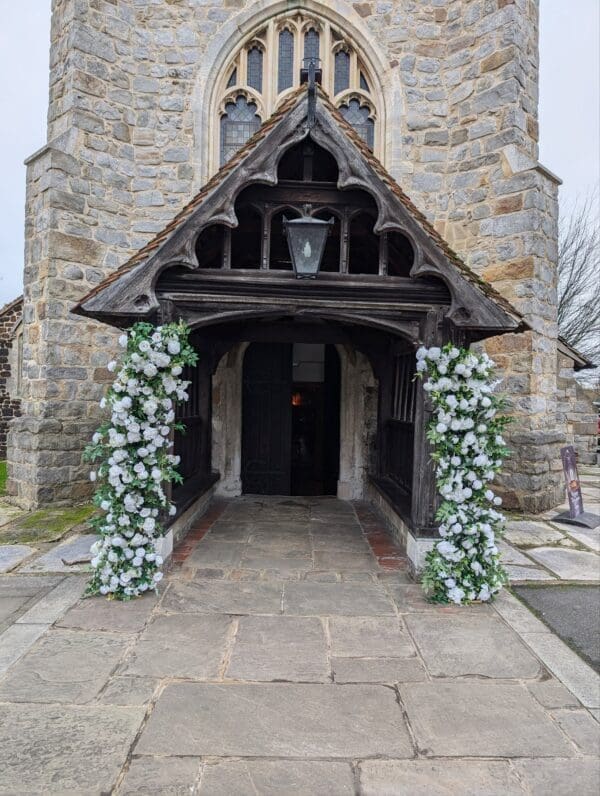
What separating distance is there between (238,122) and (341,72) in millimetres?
1678

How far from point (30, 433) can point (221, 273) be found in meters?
4.00

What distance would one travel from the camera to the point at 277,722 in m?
2.36

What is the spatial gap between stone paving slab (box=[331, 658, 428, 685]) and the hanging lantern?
8.56ft

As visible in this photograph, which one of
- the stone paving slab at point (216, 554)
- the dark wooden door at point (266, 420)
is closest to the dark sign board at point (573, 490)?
the dark wooden door at point (266, 420)

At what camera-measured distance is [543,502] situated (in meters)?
6.75

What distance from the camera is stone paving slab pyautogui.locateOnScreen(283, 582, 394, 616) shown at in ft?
11.8

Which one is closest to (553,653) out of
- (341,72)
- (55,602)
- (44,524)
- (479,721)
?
(479,721)

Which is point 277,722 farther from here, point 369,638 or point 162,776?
point 369,638

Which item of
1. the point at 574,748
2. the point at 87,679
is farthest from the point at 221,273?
the point at 574,748

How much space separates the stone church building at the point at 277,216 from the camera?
6504 mm

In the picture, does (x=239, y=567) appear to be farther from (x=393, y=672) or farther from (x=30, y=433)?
(x=30, y=433)

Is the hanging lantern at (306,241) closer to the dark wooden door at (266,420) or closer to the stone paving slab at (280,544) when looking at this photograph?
the stone paving slab at (280,544)

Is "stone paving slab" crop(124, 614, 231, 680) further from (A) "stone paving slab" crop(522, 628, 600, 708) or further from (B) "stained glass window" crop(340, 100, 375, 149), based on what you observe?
(B) "stained glass window" crop(340, 100, 375, 149)

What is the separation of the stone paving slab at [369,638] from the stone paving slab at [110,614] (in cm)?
124
